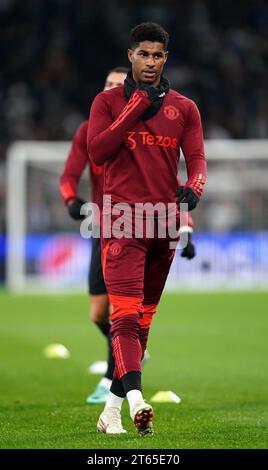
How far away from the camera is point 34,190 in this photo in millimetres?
22141

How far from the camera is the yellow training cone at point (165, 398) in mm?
8266

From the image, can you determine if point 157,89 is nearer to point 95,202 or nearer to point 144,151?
point 144,151

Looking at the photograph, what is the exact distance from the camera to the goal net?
21.7 meters

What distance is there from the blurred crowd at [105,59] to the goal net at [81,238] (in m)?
2.65

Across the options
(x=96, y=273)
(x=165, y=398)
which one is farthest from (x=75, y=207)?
(x=165, y=398)

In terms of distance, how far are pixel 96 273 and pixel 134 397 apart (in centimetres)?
259

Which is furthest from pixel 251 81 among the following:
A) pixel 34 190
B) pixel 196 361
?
pixel 196 361

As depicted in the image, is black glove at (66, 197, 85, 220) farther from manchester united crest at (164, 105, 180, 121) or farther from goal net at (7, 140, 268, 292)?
goal net at (7, 140, 268, 292)

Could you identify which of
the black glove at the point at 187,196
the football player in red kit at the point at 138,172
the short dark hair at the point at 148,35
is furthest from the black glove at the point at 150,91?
the black glove at the point at 187,196

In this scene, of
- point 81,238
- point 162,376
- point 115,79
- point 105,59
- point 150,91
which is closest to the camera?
point 150,91

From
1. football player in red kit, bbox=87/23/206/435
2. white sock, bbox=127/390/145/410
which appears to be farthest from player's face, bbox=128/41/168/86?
white sock, bbox=127/390/145/410

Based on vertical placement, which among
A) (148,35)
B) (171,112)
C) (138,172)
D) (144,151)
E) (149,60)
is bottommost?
(138,172)

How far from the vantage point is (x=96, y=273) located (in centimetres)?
857

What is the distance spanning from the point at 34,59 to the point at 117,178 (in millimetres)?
19642
